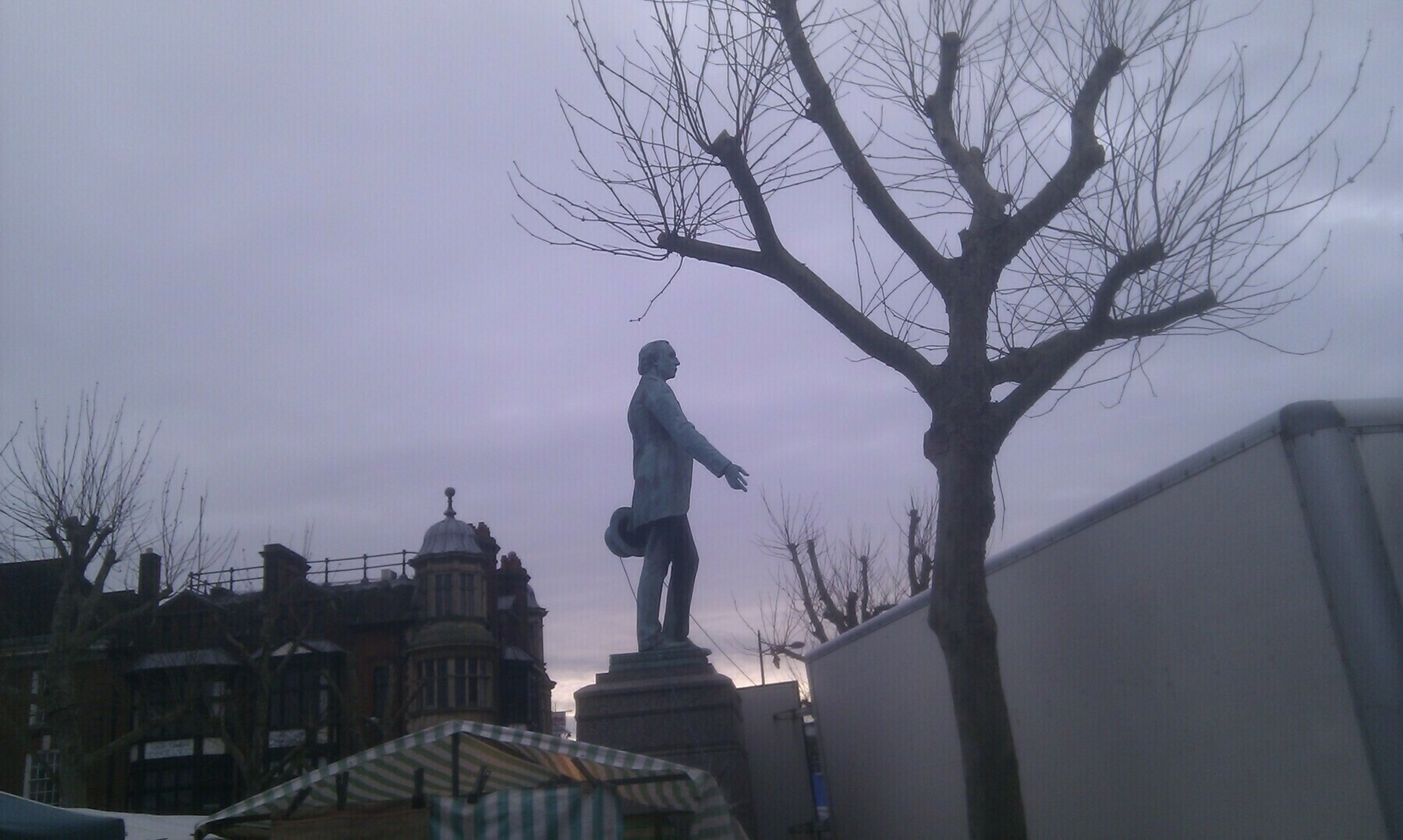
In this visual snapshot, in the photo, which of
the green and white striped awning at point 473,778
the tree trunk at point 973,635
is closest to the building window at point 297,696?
the green and white striped awning at point 473,778

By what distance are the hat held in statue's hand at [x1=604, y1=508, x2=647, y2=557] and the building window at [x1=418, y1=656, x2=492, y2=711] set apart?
86.3 ft

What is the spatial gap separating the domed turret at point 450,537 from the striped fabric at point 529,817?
30258 mm

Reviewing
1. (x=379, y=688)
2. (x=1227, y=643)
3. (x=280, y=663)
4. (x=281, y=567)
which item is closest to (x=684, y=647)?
(x=1227, y=643)

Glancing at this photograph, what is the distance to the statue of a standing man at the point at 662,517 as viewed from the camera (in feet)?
30.4

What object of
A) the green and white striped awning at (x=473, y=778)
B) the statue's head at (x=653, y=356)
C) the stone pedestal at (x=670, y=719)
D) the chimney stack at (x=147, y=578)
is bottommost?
the green and white striped awning at (x=473, y=778)

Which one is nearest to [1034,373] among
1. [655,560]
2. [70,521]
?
[655,560]

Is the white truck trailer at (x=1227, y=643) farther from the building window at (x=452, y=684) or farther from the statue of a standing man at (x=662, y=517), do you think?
the building window at (x=452, y=684)

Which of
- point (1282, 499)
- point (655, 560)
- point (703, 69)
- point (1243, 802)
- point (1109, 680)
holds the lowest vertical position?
point (1243, 802)

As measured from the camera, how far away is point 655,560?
30.5 feet

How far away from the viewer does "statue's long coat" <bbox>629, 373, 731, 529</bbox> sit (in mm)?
9227

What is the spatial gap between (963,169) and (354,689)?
962 inches

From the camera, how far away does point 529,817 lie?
6832 mm

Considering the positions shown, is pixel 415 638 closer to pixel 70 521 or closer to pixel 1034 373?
pixel 70 521

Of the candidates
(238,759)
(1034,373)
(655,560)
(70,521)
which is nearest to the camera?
(1034,373)
